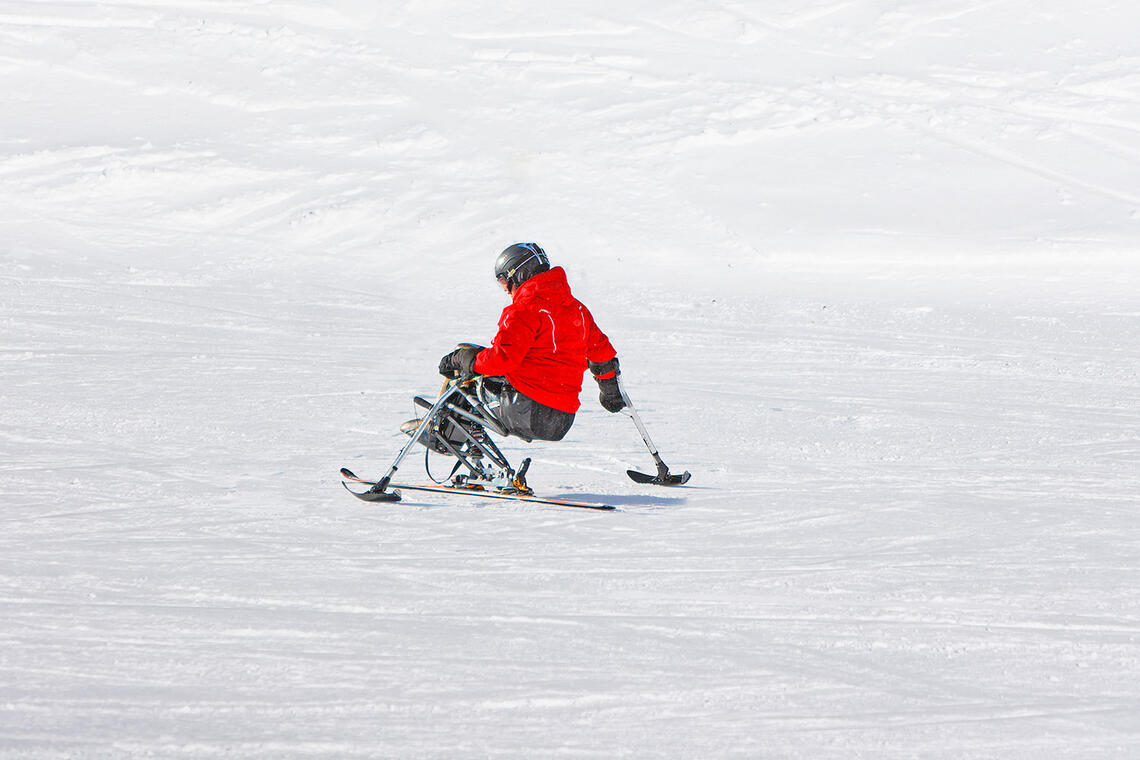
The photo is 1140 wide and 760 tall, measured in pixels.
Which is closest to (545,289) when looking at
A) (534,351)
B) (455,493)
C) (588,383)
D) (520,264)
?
(520,264)

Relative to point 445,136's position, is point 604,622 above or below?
below

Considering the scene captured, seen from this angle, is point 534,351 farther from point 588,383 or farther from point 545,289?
point 588,383

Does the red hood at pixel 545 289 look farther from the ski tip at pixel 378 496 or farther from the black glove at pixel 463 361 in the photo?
the ski tip at pixel 378 496

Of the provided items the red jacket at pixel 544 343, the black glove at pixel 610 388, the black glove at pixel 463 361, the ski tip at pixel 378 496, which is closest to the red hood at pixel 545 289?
the red jacket at pixel 544 343

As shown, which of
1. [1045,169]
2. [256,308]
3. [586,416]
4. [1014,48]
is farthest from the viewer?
[1014,48]

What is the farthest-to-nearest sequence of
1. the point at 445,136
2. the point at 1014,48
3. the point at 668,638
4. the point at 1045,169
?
the point at 1014,48 → the point at 445,136 → the point at 1045,169 → the point at 668,638

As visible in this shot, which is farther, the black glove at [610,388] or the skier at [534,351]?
the black glove at [610,388]

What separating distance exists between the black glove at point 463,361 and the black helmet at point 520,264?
37cm

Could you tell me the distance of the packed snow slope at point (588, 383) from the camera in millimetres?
3355

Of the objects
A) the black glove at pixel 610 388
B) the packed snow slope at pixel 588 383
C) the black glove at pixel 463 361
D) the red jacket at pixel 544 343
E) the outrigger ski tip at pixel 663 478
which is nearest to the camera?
the packed snow slope at pixel 588 383

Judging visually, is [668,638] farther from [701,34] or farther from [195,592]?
[701,34]

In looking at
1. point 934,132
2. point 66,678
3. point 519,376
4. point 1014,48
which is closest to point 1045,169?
point 934,132

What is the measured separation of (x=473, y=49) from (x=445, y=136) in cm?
322

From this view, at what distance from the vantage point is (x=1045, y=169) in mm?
17438
